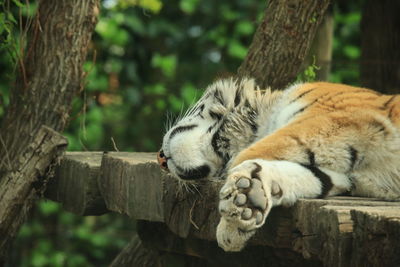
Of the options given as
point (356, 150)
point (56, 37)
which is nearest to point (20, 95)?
point (56, 37)

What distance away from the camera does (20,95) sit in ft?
13.4

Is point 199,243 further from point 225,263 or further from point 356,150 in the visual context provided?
point 356,150

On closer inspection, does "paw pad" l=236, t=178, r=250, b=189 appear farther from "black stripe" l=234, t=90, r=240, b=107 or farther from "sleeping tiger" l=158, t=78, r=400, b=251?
"black stripe" l=234, t=90, r=240, b=107

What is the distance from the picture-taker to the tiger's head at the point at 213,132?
3.11 meters

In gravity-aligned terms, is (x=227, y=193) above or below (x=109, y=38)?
below

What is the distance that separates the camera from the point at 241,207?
2.32 m

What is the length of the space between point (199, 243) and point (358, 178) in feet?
2.76

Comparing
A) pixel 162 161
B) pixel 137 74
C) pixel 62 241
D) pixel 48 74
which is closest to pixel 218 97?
pixel 162 161

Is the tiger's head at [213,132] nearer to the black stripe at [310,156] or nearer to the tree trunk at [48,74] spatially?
the black stripe at [310,156]

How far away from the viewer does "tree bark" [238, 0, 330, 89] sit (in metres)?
4.09

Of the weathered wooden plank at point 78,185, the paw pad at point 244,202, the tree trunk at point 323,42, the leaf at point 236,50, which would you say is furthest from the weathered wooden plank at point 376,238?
the leaf at point 236,50

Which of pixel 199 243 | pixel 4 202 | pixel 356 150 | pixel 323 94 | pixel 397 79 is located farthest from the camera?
pixel 397 79

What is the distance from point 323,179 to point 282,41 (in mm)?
1469

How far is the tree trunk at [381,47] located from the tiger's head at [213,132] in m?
2.07
